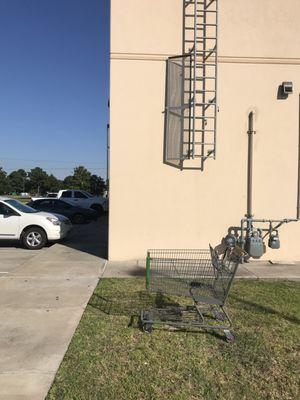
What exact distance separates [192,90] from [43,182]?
12558cm

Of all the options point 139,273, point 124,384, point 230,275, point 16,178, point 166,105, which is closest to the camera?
point 124,384

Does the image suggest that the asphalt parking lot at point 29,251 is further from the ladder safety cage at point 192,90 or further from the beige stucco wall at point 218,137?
the ladder safety cage at point 192,90

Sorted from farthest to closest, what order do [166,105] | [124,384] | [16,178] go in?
[16,178], [166,105], [124,384]

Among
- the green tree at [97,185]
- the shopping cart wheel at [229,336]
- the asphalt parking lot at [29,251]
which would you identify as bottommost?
the asphalt parking lot at [29,251]

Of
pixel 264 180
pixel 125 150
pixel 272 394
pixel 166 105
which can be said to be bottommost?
pixel 272 394

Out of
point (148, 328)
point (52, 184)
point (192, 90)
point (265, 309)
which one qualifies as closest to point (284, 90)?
point (192, 90)

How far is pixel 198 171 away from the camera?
34.0 ft

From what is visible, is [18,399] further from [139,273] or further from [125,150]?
[125,150]

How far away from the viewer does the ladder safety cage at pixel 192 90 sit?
10.1 meters

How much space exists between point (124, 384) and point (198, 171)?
6987 mm

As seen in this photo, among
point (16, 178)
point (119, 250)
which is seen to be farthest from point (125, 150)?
point (16, 178)

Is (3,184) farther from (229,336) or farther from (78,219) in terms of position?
(229,336)

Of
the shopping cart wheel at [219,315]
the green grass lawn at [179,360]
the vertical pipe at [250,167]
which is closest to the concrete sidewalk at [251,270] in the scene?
the vertical pipe at [250,167]

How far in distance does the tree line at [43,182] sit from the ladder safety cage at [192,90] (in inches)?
2819
